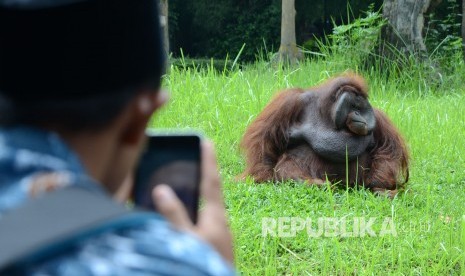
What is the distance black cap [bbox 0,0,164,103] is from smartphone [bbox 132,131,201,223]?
0.65 feet

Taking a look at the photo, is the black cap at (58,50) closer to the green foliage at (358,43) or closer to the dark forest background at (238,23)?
the green foliage at (358,43)

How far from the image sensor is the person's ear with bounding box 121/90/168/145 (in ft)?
2.02

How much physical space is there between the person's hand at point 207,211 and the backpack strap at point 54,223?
0.15 m

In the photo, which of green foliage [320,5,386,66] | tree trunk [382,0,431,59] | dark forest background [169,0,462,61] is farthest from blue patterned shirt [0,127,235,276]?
dark forest background [169,0,462,61]

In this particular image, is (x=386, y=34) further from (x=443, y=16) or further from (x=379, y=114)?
(x=443, y=16)

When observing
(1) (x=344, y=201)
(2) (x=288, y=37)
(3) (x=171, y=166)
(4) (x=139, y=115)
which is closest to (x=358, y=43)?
(2) (x=288, y=37)

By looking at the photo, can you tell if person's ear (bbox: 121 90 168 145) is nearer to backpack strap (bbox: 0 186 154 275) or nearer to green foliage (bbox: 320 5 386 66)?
backpack strap (bbox: 0 186 154 275)

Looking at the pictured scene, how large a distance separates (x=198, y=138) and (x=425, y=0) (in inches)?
267

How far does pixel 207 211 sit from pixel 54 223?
0.24 metres

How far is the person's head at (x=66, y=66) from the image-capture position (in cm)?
56

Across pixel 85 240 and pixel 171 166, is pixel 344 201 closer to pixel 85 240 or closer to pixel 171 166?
pixel 171 166

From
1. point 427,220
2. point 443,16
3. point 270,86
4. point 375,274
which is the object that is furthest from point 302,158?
point 443,16

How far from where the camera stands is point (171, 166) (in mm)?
780

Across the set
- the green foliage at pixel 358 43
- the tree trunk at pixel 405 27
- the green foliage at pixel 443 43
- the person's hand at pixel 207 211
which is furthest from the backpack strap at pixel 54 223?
the green foliage at pixel 443 43
